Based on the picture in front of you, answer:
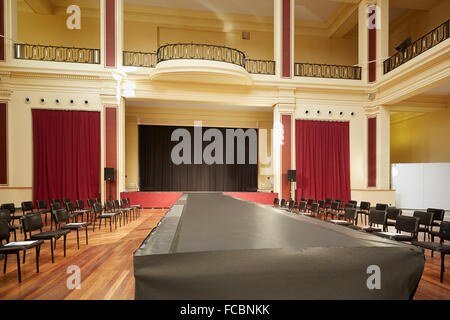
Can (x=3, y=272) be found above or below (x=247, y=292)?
below

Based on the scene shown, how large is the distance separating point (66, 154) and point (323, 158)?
29.9 ft

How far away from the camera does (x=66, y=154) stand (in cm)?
917

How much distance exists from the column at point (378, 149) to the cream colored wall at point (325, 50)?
13.9 feet

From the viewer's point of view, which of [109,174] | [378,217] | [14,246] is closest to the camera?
[14,246]

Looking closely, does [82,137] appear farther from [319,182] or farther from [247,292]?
[247,292]

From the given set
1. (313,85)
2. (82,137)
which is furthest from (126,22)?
(313,85)

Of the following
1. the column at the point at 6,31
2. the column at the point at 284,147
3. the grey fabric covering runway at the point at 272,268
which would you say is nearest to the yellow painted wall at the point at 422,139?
the column at the point at 284,147

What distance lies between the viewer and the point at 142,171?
13.7 metres

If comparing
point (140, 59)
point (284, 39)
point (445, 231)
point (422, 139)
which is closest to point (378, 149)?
point (422, 139)

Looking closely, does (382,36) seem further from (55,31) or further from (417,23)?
(55,31)

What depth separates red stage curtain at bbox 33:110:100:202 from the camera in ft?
29.4

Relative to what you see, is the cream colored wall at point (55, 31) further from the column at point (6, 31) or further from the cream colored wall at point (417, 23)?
the cream colored wall at point (417, 23)
